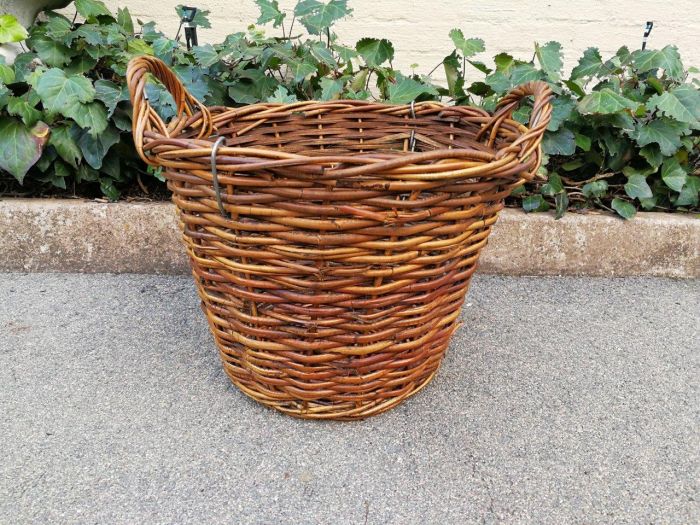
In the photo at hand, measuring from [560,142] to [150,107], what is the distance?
4.35ft

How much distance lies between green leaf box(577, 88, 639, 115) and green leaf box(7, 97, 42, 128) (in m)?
1.72

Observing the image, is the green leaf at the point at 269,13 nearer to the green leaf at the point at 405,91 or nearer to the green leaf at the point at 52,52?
the green leaf at the point at 405,91

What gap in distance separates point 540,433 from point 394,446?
30 cm

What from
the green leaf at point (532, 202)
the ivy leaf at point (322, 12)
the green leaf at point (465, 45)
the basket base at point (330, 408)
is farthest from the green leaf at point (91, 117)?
the green leaf at point (532, 202)

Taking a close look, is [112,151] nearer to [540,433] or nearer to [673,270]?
[540,433]

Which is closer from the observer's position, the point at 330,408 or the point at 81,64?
the point at 330,408

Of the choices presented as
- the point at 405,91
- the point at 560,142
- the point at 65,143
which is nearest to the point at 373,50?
the point at 405,91

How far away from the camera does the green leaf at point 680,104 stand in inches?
68.7

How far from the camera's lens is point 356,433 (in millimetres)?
1082

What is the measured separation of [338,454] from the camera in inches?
40.4

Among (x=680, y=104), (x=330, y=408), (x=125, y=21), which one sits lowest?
(x=330, y=408)

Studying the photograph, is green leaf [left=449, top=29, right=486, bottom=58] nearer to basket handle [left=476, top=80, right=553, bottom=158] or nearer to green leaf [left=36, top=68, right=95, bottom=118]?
basket handle [left=476, top=80, right=553, bottom=158]

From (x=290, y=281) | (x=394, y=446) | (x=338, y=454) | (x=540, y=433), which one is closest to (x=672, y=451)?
(x=540, y=433)

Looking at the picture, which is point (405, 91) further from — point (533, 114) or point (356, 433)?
point (356, 433)
